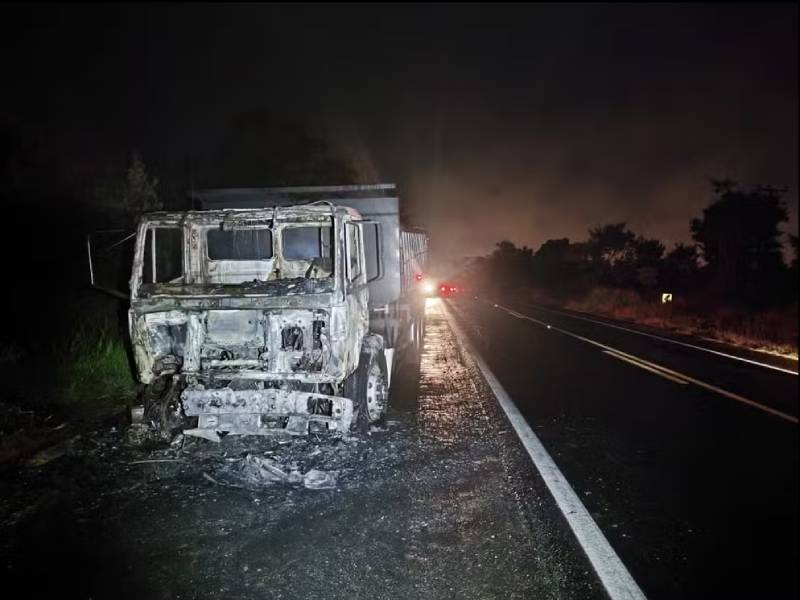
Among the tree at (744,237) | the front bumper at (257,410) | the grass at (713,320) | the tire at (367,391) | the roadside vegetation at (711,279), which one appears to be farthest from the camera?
the tree at (744,237)

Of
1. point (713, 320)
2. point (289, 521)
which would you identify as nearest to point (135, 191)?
point (289, 521)

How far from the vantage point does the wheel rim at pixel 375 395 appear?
6.22 meters

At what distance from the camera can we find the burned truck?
16.9ft

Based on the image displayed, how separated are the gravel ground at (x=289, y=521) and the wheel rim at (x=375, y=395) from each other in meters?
0.46

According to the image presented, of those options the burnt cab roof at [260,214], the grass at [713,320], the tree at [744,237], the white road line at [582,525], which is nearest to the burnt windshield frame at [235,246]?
the burnt cab roof at [260,214]

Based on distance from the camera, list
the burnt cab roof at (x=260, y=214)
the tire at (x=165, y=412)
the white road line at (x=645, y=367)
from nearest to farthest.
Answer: the tire at (x=165, y=412) < the burnt cab roof at (x=260, y=214) < the white road line at (x=645, y=367)

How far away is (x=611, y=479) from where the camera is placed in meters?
4.62

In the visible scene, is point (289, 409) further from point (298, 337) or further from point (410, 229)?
point (410, 229)

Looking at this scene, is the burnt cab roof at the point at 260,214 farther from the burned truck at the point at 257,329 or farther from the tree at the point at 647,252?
the tree at the point at 647,252

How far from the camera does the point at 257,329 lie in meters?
5.33

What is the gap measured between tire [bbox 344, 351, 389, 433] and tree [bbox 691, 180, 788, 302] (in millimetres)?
31752

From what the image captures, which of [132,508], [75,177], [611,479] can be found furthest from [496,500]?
[75,177]

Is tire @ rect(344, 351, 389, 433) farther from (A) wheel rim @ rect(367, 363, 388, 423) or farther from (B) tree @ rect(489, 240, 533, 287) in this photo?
(B) tree @ rect(489, 240, 533, 287)

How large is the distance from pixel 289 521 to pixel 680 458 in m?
3.97
